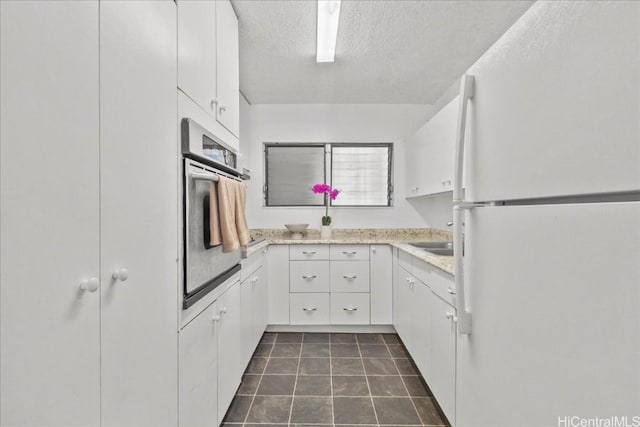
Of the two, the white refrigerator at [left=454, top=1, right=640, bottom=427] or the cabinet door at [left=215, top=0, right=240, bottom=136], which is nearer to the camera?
the white refrigerator at [left=454, top=1, right=640, bottom=427]

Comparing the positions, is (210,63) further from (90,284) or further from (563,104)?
(563,104)

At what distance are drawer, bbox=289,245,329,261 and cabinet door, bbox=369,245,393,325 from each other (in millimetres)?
480

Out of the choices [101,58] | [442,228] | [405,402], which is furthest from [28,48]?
[442,228]

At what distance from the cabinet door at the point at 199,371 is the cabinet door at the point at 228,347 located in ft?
0.23

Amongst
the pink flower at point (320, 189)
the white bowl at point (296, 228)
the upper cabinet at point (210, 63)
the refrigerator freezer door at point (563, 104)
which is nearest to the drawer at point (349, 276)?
the white bowl at point (296, 228)

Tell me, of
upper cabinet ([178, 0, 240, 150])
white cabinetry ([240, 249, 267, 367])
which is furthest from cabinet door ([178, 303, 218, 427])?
upper cabinet ([178, 0, 240, 150])

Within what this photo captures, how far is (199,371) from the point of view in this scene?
1.22m

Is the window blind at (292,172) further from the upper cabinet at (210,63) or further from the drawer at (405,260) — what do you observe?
the upper cabinet at (210,63)

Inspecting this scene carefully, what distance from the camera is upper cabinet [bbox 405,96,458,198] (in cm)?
218

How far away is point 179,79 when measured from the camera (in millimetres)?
1093

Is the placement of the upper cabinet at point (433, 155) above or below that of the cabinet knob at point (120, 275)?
above

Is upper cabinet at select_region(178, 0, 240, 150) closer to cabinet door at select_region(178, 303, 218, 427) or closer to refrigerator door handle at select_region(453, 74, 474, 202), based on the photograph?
cabinet door at select_region(178, 303, 218, 427)

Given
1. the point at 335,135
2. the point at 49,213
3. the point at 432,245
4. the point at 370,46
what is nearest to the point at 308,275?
the point at 432,245
